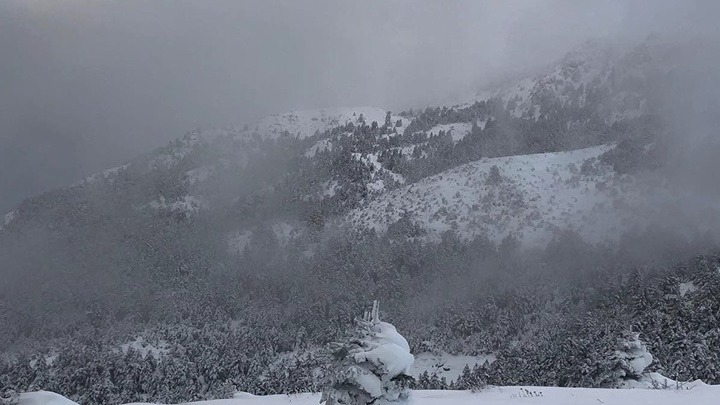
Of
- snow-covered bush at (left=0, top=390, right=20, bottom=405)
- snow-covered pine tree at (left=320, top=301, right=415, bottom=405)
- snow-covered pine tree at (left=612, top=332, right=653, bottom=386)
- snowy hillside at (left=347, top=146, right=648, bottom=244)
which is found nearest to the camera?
snow-covered pine tree at (left=320, top=301, right=415, bottom=405)

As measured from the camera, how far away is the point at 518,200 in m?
171

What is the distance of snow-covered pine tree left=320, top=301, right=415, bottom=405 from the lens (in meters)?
13.5

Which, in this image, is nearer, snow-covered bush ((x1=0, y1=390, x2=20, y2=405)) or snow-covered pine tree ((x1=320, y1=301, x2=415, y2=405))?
snow-covered pine tree ((x1=320, y1=301, x2=415, y2=405))

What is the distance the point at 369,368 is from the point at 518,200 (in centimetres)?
16368

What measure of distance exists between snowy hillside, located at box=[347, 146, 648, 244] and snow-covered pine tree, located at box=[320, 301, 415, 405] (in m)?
145

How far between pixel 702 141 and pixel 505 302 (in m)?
95.8

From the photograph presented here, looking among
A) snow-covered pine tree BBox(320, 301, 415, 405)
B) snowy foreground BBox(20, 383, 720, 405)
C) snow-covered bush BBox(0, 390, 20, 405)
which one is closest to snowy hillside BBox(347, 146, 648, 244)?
snowy foreground BBox(20, 383, 720, 405)

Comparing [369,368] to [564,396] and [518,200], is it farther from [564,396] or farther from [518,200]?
[518,200]

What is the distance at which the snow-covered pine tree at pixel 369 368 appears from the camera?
13.5 m

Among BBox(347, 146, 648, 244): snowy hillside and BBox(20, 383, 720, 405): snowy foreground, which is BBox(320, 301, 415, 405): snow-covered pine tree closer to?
BBox(20, 383, 720, 405): snowy foreground

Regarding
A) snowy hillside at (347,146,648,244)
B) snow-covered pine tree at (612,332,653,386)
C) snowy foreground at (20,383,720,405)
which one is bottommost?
snowy foreground at (20,383,720,405)

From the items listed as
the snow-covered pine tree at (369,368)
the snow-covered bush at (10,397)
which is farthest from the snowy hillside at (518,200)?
the snow-covered bush at (10,397)

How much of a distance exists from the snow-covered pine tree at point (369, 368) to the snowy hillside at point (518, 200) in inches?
5722

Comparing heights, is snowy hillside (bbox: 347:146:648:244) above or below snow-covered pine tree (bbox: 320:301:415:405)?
above
